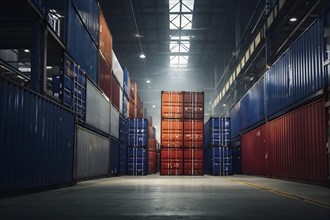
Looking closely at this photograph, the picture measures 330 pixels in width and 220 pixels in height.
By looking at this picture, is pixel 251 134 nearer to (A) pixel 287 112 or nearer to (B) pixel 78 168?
(A) pixel 287 112

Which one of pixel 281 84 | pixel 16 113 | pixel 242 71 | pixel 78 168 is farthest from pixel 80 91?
pixel 242 71

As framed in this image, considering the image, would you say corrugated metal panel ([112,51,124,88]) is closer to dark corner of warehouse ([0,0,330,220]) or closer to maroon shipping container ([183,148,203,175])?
dark corner of warehouse ([0,0,330,220])

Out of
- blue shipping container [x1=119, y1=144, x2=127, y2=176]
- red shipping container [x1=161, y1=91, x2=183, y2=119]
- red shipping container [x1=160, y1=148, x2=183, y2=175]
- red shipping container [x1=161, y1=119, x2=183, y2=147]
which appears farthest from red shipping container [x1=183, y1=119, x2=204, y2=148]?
blue shipping container [x1=119, y1=144, x2=127, y2=176]

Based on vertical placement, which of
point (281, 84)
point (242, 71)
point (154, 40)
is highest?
point (154, 40)

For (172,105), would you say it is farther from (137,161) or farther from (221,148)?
(137,161)

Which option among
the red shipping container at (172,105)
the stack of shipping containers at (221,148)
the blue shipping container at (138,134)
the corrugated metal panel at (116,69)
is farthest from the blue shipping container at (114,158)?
the stack of shipping containers at (221,148)

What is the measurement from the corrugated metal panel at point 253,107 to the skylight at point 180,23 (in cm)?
1030

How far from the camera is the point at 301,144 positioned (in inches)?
632

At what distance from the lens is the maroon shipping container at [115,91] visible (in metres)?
25.5

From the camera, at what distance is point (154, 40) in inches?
1698

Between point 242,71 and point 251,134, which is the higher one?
point 242,71

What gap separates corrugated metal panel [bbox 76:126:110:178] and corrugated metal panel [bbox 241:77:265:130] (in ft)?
30.8

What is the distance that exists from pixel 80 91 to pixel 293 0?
1193cm

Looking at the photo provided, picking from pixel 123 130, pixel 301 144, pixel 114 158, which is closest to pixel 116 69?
pixel 123 130
